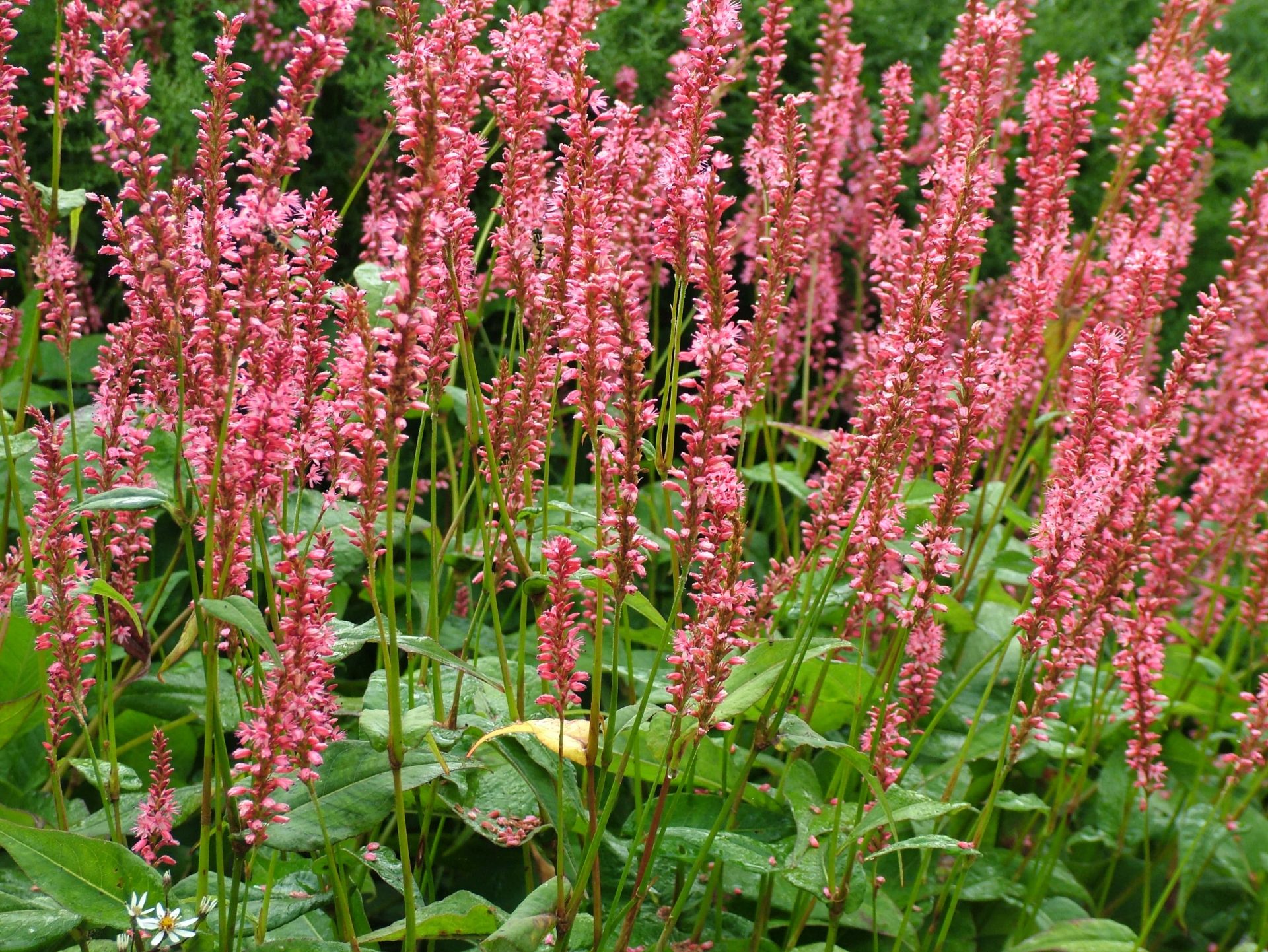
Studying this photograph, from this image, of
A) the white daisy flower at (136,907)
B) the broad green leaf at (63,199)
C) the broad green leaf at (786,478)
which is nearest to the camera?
the white daisy flower at (136,907)

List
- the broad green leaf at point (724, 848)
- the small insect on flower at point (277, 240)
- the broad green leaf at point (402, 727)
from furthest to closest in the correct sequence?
the broad green leaf at point (724, 848) → the broad green leaf at point (402, 727) → the small insect on flower at point (277, 240)

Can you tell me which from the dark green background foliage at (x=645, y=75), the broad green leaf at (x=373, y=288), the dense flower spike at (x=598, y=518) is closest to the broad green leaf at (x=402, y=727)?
the dense flower spike at (x=598, y=518)

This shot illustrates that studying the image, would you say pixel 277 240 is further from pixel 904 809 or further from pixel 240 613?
pixel 904 809

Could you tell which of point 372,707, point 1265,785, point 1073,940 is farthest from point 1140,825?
point 372,707

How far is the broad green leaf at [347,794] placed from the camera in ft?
6.07

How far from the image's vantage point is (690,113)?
6.20 feet

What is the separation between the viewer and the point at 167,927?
1905mm

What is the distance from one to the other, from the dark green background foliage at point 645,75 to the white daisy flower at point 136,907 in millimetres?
2717

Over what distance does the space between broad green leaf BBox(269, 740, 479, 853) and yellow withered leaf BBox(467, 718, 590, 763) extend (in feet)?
0.37

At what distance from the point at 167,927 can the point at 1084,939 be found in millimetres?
1616

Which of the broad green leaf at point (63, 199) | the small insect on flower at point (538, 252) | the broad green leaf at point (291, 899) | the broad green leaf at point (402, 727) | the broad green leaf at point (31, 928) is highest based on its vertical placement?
the broad green leaf at point (63, 199)

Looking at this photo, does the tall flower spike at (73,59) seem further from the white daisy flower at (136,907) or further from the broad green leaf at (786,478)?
the broad green leaf at (786,478)

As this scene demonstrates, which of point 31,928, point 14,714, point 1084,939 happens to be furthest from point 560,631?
point 14,714

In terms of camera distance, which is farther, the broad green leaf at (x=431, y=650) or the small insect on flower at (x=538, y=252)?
the small insect on flower at (x=538, y=252)
